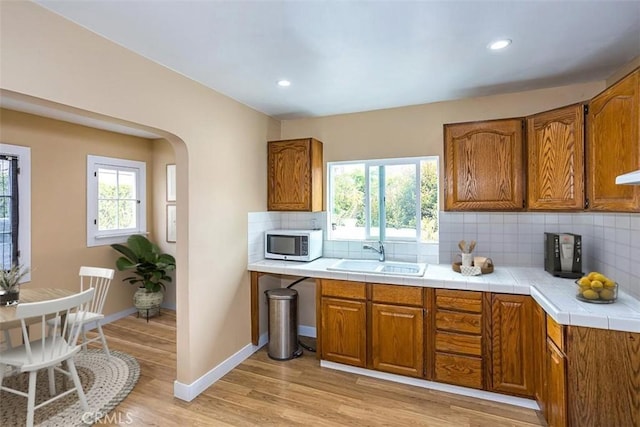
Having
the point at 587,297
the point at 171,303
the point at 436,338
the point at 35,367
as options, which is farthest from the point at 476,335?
the point at 171,303

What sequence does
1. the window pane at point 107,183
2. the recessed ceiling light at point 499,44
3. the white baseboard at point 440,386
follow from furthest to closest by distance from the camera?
the window pane at point 107,183, the white baseboard at point 440,386, the recessed ceiling light at point 499,44

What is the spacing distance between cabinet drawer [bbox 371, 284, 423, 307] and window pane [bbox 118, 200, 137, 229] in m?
3.43

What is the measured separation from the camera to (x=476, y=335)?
91.4 inches

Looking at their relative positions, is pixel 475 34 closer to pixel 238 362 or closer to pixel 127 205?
pixel 238 362

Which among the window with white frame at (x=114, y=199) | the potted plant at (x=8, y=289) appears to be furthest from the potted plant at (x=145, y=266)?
the potted plant at (x=8, y=289)

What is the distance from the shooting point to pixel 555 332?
72.5 inches

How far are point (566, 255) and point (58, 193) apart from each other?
487cm

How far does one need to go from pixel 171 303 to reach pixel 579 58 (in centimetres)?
505

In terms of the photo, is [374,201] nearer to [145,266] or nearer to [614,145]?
[614,145]

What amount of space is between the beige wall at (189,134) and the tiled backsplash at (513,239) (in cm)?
43

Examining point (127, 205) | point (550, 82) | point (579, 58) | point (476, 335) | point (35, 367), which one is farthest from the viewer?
point (127, 205)

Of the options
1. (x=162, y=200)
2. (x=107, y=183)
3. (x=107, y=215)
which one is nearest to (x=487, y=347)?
(x=162, y=200)

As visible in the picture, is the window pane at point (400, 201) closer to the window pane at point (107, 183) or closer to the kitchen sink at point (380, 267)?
the kitchen sink at point (380, 267)

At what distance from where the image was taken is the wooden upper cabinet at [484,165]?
2.49 metres
